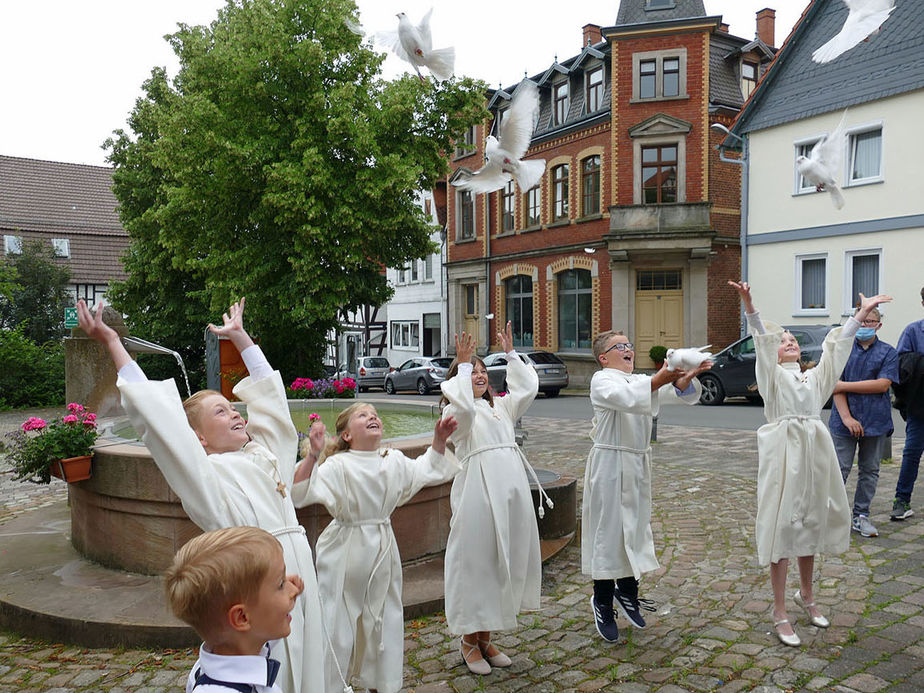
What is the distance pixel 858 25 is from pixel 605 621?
4236 millimetres

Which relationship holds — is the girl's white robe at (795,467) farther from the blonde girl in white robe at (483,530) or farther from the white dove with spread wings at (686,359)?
the blonde girl in white robe at (483,530)

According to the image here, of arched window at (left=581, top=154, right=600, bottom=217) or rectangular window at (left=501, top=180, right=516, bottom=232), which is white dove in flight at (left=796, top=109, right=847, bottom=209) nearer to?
arched window at (left=581, top=154, right=600, bottom=217)

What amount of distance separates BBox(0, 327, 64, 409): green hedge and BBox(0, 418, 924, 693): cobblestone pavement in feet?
62.5

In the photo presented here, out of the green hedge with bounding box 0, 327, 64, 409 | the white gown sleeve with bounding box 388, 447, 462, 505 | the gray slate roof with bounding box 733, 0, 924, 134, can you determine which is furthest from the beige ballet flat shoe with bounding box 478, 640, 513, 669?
the green hedge with bounding box 0, 327, 64, 409

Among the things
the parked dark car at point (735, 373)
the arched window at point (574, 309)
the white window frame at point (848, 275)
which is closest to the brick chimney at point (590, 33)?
the arched window at point (574, 309)

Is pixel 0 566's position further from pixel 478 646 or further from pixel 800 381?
pixel 800 381

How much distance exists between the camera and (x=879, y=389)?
634 cm

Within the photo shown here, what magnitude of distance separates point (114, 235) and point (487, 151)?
33899 millimetres

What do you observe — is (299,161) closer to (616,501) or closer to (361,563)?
(616,501)

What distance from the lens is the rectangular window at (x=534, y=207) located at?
30.0 m

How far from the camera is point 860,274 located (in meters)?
20.5

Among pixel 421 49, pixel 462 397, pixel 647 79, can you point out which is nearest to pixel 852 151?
pixel 647 79

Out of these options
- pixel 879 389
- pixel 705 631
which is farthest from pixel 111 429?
pixel 879 389

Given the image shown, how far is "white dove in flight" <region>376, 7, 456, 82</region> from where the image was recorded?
5234 millimetres
